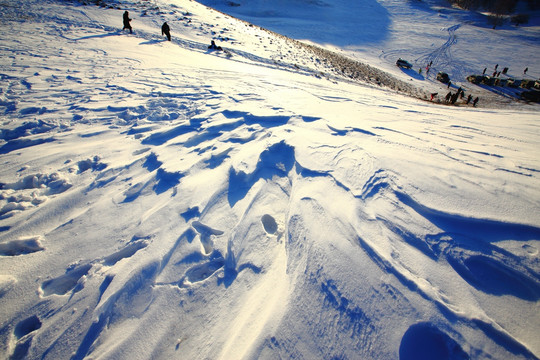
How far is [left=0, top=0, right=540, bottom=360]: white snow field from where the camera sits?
4.37 ft

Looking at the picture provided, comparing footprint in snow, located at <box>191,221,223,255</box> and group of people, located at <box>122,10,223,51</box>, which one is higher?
group of people, located at <box>122,10,223,51</box>

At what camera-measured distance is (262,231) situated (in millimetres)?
1940

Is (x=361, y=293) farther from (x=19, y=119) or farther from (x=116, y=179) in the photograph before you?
(x=19, y=119)

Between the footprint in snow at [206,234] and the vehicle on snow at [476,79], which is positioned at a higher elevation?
the vehicle on snow at [476,79]

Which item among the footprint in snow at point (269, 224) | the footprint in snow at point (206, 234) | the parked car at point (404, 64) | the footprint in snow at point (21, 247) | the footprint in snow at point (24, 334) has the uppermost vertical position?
the parked car at point (404, 64)

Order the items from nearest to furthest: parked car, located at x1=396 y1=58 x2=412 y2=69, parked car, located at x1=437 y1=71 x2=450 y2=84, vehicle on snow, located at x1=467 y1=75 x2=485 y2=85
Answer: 1. parked car, located at x1=437 y1=71 x2=450 y2=84
2. vehicle on snow, located at x1=467 y1=75 x2=485 y2=85
3. parked car, located at x1=396 y1=58 x2=412 y2=69

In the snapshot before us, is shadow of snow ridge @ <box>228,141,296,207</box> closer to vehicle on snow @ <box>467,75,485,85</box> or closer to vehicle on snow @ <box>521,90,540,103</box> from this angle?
vehicle on snow @ <box>521,90,540,103</box>

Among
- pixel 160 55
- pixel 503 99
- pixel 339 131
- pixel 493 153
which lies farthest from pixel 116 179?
pixel 503 99

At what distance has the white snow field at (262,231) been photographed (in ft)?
4.37

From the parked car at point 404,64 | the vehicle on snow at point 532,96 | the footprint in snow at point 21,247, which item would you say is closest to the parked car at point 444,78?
the parked car at point 404,64

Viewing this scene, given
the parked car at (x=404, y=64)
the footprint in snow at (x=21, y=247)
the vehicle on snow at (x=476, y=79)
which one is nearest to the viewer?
the footprint in snow at (x=21, y=247)

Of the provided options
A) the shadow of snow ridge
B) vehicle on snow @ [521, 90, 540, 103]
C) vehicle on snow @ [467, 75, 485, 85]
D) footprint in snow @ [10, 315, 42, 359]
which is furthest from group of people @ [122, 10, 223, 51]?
vehicle on snow @ [467, 75, 485, 85]

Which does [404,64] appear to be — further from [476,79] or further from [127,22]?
[127,22]

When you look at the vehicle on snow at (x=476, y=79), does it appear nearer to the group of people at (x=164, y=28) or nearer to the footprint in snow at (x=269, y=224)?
the group of people at (x=164, y=28)
